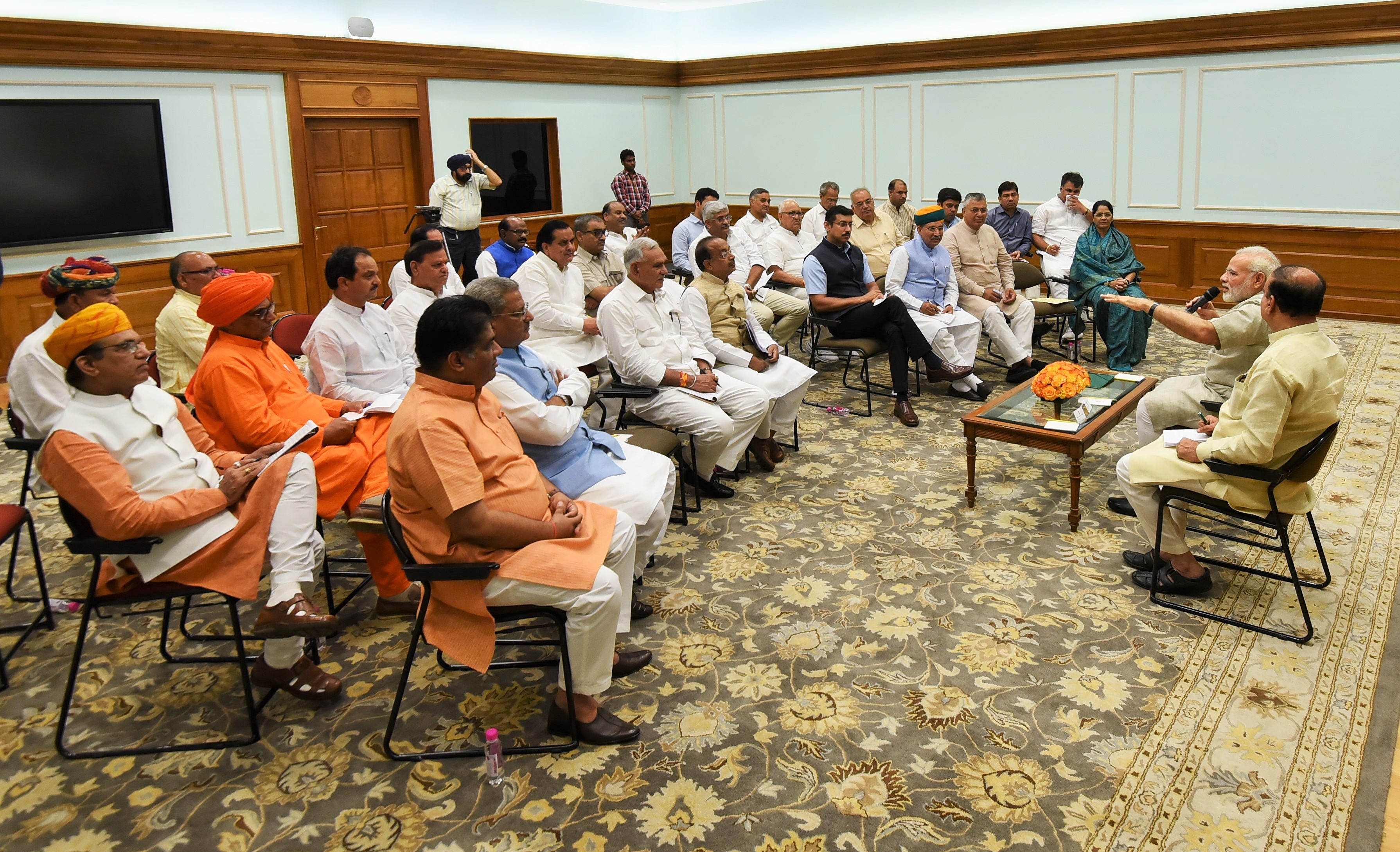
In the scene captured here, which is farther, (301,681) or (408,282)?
(408,282)

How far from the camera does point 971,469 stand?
15.9 ft

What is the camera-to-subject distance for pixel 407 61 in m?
10.4

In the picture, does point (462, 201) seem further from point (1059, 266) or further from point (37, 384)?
point (37, 384)

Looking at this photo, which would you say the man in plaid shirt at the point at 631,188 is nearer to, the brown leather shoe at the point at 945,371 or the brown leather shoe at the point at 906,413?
the brown leather shoe at the point at 945,371

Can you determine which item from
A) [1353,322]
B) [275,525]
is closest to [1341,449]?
[1353,322]

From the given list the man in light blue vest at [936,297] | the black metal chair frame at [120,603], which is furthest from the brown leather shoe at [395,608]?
the man in light blue vest at [936,297]

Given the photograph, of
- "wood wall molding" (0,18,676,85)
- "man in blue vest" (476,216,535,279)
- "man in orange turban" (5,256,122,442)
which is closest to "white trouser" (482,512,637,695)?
"man in orange turban" (5,256,122,442)

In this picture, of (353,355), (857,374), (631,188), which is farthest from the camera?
(631,188)

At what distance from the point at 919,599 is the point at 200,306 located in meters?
2.98

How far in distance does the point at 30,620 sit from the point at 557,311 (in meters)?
3.00

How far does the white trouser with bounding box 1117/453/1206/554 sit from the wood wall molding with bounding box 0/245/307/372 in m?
5.92

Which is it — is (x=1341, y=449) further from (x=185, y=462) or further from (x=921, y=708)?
(x=185, y=462)

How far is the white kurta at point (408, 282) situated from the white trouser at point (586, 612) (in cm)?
263

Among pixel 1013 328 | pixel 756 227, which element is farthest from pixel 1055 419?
pixel 756 227
